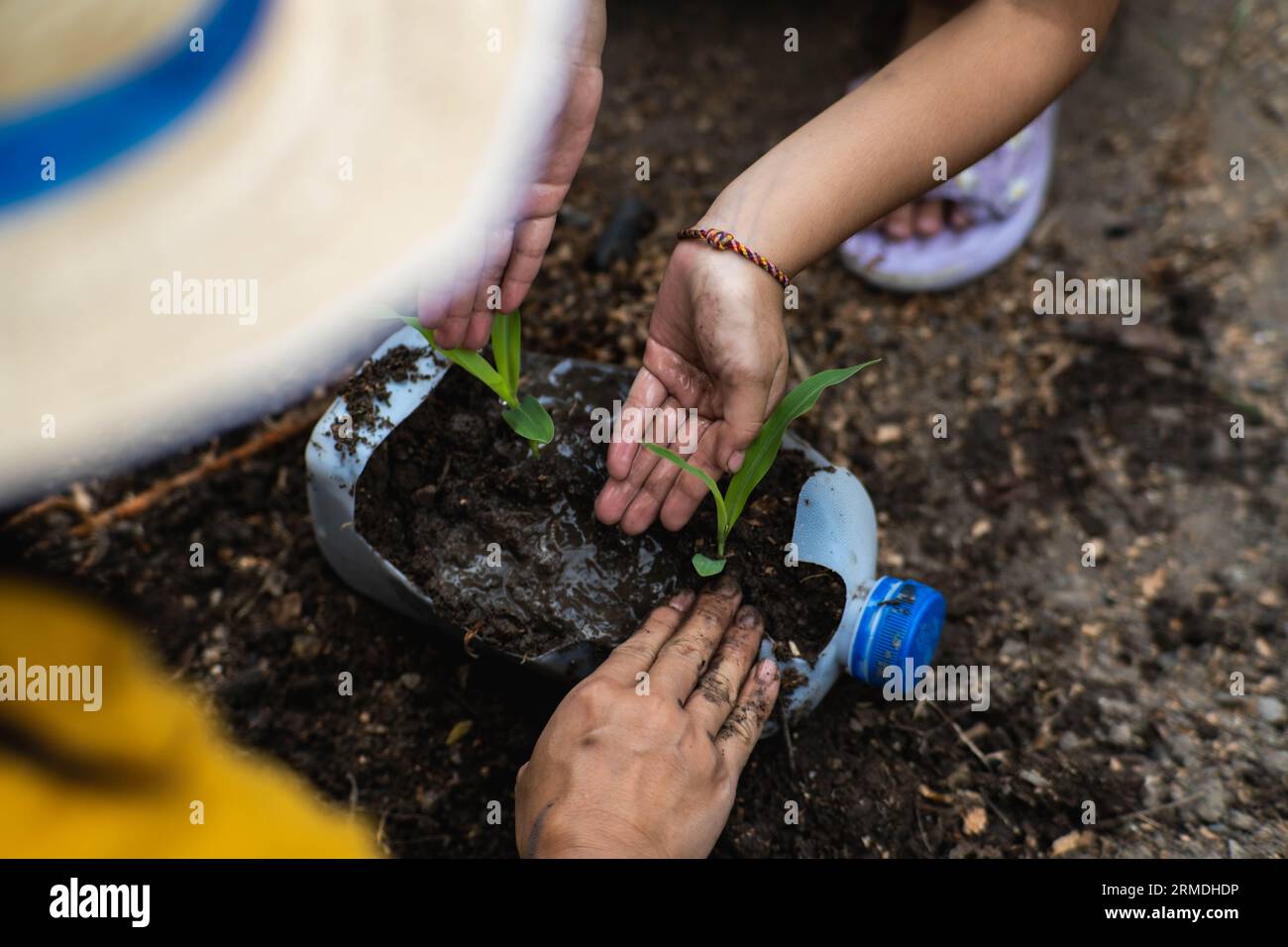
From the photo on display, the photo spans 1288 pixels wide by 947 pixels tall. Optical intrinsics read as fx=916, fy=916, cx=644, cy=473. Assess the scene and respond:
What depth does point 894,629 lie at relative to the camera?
4.32 feet

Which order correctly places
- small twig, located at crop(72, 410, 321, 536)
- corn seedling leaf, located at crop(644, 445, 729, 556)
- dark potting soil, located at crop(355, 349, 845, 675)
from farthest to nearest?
small twig, located at crop(72, 410, 321, 536) → dark potting soil, located at crop(355, 349, 845, 675) → corn seedling leaf, located at crop(644, 445, 729, 556)

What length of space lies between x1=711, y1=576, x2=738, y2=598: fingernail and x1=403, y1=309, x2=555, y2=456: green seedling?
1.14 feet

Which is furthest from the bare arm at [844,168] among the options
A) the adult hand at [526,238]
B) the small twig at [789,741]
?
the small twig at [789,741]

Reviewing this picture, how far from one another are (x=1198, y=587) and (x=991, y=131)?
930mm

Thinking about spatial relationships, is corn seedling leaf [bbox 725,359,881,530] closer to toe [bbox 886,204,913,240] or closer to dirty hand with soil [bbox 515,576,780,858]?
dirty hand with soil [bbox 515,576,780,858]

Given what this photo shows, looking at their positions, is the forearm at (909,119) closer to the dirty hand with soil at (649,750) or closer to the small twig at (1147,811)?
the dirty hand with soil at (649,750)

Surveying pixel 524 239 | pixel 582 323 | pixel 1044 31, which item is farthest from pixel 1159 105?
pixel 524 239

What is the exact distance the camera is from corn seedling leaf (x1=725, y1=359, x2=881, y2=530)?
131cm

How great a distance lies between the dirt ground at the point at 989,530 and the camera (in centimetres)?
147

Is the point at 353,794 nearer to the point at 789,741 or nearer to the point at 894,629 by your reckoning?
the point at 789,741

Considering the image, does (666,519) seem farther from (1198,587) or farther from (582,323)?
(1198,587)

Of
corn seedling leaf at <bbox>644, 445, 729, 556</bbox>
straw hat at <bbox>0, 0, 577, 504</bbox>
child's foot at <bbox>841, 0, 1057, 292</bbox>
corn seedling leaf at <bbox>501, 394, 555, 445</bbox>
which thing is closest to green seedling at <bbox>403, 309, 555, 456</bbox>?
corn seedling leaf at <bbox>501, 394, 555, 445</bbox>

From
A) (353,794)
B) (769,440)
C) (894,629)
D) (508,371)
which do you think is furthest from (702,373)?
(353,794)

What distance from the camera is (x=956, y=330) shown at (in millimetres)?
2086
